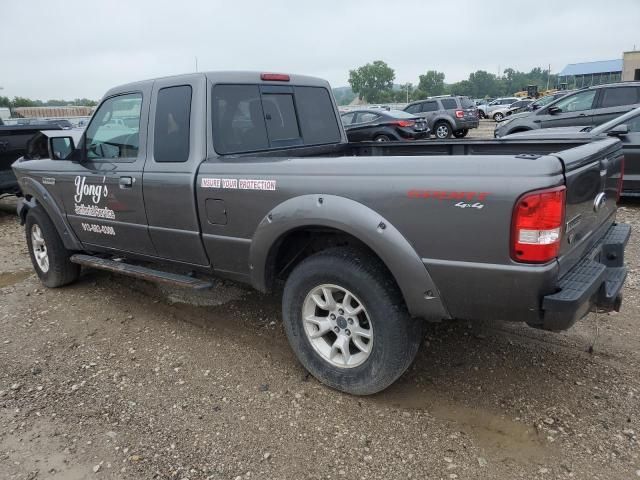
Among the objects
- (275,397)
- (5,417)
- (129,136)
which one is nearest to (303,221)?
(275,397)

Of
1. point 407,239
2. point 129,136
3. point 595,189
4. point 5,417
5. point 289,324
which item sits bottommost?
point 5,417

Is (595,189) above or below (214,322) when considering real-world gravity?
above

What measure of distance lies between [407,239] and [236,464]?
1.43 m

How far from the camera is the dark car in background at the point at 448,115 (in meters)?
19.4

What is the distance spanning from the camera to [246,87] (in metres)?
3.82

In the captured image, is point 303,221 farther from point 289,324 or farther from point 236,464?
point 236,464

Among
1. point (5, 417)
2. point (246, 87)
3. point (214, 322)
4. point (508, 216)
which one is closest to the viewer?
point (508, 216)

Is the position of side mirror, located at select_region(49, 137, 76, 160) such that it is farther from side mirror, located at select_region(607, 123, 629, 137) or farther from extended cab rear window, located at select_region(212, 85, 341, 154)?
side mirror, located at select_region(607, 123, 629, 137)

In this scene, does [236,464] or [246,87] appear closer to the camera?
[236,464]

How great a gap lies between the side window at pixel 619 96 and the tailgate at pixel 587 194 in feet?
27.9

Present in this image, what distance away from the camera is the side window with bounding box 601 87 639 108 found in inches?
407

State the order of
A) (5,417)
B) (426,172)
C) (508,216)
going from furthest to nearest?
1. (5,417)
2. (426,172)
3. (508,216)

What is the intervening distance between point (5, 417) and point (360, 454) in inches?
85.4

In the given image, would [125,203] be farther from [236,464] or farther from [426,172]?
[426,172]
